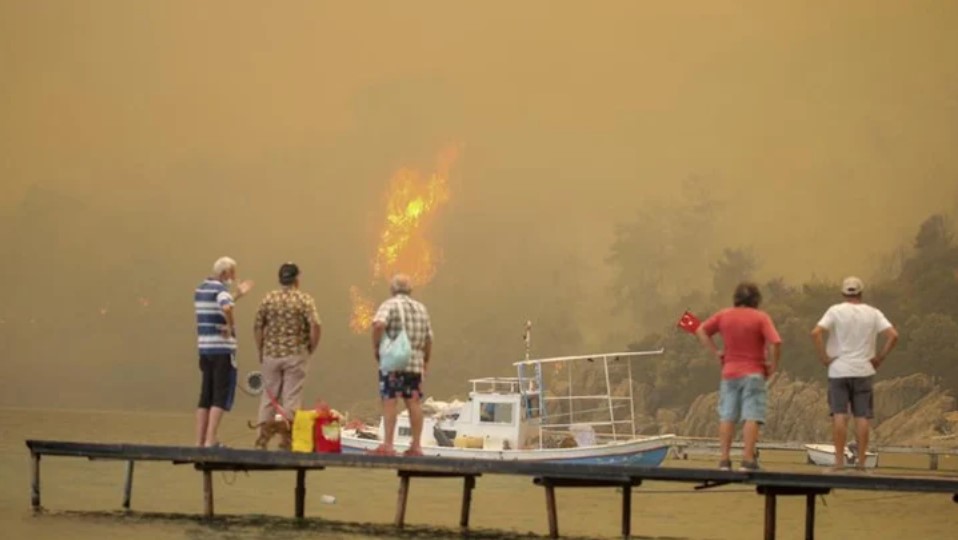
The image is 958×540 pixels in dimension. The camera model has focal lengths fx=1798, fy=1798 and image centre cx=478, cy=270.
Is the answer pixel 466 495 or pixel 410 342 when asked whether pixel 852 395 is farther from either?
pixel 466 495

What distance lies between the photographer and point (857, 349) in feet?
75.6

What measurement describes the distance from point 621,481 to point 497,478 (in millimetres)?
45802

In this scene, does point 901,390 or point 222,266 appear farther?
point 901,390

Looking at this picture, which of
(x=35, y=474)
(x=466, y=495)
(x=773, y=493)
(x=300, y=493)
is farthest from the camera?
(x=300, y=493)

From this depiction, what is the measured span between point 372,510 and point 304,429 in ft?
61.7

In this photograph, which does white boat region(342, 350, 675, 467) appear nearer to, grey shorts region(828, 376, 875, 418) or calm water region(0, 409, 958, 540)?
calm water region(0, 409, 958, 540)

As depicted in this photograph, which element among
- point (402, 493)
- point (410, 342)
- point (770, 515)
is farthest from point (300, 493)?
point (770, 515)

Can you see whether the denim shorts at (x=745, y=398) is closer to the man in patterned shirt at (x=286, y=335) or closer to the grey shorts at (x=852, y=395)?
the grey shorts at (x=852, y=395)

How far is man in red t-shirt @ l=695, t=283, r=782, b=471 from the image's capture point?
73.8 ft

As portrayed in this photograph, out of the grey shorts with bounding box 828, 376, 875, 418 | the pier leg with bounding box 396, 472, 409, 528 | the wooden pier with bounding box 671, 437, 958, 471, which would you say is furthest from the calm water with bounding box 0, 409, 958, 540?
the grey shorts with bounding box 828, 376, 875, 418

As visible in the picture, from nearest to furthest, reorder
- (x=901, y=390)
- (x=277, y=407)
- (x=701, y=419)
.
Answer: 1. (x=277, y=407)
2. (x=901, y=390)
3. (x=701, y=419)

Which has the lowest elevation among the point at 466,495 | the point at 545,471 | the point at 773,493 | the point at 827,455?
the point at 827,455

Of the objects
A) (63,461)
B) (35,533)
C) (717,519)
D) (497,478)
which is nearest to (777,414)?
(497,478)

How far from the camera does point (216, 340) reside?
2428 cm
